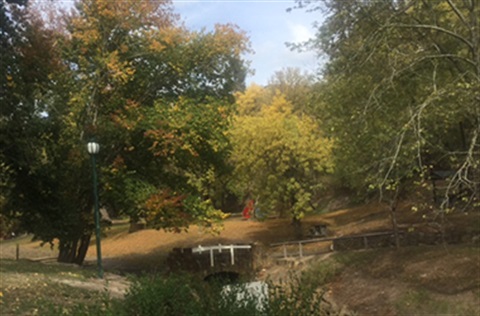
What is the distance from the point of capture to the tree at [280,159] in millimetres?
28656

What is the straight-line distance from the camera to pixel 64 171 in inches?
721

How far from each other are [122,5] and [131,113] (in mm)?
4134

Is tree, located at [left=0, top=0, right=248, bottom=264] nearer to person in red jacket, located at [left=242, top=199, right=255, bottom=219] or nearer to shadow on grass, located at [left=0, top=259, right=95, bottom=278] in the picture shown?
shadow on grass, located at [left=0, top=259, right=95, bottom=278]

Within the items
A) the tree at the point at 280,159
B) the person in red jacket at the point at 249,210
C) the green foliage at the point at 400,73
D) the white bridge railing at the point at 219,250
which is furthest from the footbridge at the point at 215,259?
the person in red jacket at the point at 249,210

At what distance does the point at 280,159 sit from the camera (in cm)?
2905

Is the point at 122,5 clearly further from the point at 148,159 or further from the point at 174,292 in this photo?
the point at 174,292

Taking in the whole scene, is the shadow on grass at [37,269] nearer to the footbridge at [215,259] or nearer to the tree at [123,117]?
the tree at [123,117]

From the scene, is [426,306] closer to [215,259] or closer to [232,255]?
[232,255]

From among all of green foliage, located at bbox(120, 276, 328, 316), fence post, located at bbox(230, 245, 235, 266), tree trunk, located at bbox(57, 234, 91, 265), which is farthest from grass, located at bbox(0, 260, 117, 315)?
Result: fence post, located at bbox(230, 245, 235, 266)

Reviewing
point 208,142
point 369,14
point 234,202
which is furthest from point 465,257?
point 234,202

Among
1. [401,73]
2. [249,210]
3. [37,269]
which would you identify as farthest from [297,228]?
[401,73]

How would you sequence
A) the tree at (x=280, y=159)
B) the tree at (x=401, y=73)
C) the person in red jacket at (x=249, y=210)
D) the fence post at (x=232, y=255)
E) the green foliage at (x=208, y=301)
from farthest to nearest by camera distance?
the person in red jacket at (x=249, y=210), the tree at (x=280, y=159), the fence post at (x=232, y=255), the tree at (x=401, y=73), the green foliage at (x=208, y=301)

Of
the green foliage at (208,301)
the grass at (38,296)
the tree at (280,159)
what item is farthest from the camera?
the tree at (280,159)

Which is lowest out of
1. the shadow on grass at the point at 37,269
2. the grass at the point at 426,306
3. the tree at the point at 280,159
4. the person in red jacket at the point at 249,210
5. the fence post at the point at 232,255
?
the grass at the point at 426,306
